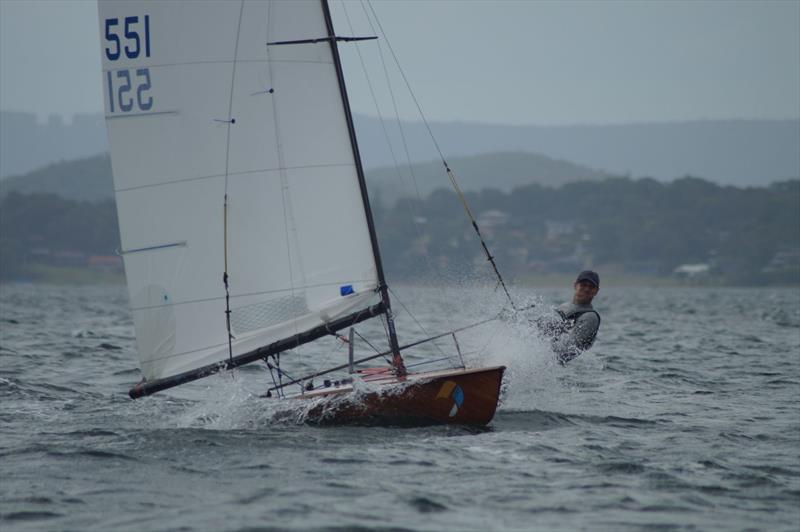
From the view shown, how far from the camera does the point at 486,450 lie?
10.2 metres

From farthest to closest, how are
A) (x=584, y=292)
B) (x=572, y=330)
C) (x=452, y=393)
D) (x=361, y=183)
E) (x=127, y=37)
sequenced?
1. (x=584, y=292)
2. (x=572, y=330)
3. (x=361, y=183)
4. (x=127, y=37)
5. (x=452, y=393)

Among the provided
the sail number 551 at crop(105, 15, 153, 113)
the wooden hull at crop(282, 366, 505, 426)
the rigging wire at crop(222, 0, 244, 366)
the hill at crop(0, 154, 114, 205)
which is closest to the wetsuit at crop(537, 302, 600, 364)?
the wooden hull at crop(282, 366, 505, 426)

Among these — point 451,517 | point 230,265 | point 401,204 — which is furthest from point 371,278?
point 401,204

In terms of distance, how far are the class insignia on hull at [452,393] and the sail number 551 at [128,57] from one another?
421cm

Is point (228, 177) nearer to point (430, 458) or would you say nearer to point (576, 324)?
point (430, 458)

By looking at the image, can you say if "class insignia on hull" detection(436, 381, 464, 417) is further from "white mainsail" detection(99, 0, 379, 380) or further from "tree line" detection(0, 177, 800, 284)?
"tree line" detection(0, 177, 800, 284)

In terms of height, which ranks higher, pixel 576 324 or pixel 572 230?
pixel 572 230

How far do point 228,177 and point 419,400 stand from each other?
3103 millimetres

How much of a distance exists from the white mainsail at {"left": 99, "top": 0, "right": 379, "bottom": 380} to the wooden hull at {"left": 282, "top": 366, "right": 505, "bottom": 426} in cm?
100

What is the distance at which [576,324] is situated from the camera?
12.3 metres

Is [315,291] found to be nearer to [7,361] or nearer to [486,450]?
[486,450]

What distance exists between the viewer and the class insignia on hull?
11.1 meters

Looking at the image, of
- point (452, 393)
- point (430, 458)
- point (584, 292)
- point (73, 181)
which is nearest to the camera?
point (430, 458)

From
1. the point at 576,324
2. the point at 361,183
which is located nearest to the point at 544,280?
the point at 576,324
